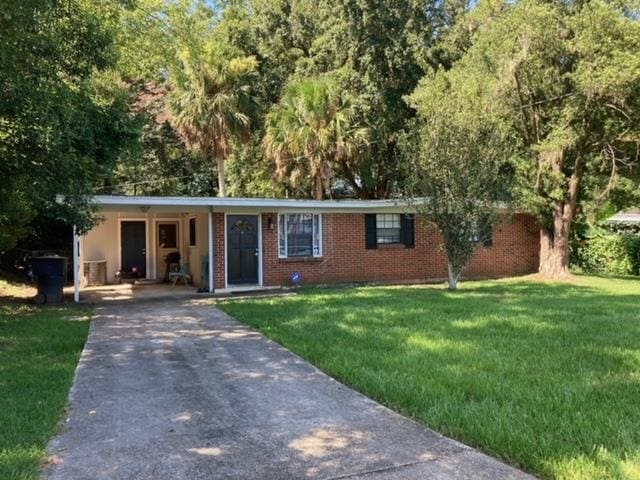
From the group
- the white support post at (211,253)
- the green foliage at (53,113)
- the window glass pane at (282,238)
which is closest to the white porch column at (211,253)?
the white support post at (211,253)

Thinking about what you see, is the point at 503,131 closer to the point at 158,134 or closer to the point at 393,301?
the point at 393,301

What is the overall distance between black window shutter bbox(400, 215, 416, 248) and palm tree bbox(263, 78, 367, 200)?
3803 mm

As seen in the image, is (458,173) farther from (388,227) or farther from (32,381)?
(32,381)

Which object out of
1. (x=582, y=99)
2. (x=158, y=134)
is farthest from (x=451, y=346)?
(x=158, y=134)

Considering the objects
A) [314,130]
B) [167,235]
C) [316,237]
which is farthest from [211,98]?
[316,237]

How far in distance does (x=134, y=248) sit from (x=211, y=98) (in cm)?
594

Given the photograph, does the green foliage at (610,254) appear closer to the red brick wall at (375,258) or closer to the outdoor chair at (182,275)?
the red brick wall at (375,258)

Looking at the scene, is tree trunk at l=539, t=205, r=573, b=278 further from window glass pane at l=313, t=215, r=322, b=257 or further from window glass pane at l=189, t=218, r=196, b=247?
window glass pane at l=189, t=218, r=196, b=247

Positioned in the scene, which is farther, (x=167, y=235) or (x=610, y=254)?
(x=610, y=254)

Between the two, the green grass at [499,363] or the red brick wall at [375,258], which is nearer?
the green grass at [499,363]

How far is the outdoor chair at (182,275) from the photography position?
54.7ft

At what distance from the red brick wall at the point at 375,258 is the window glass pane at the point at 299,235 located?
27 cm

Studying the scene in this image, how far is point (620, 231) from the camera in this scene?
21922 mm

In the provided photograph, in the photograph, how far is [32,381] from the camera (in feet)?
18.3
